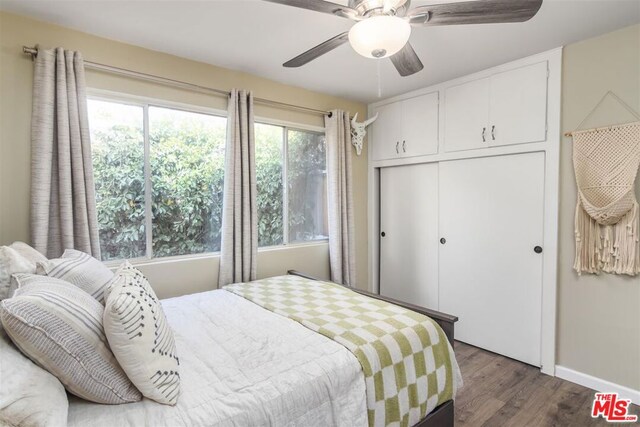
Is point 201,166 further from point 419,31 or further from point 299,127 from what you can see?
point 419,31

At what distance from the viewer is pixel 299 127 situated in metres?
3.21

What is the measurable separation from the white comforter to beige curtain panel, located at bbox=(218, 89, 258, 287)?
88 cm

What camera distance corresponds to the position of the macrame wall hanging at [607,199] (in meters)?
2.07

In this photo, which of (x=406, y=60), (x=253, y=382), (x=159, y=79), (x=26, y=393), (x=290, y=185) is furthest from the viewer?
(x=290, y=185)

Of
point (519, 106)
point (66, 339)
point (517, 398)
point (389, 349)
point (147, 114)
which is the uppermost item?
point (519, 106)

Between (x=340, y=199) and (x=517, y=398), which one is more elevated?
(x=340, y=199)

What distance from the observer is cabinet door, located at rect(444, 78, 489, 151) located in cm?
277

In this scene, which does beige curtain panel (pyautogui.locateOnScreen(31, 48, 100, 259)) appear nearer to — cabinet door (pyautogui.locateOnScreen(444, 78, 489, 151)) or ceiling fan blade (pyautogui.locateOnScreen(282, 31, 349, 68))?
ceiling fan blade (pyautogui.locateOnScreen(282, 31, 349, 68))

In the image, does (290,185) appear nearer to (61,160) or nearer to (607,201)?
(61,160)

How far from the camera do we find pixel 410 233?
3.42 m

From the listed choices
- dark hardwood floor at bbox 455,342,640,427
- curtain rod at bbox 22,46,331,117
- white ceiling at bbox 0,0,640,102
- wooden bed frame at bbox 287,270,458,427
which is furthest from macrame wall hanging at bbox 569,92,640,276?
curtain rod at bbox 22,46,331,117

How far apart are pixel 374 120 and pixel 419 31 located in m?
1.52

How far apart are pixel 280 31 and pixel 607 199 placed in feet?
7.97

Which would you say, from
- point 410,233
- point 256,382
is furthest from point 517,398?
point 256,382
